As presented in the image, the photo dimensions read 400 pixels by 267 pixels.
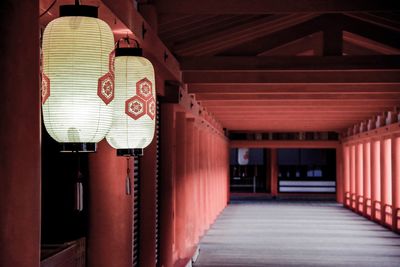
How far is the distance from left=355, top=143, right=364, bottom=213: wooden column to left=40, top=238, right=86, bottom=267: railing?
16.2 metres

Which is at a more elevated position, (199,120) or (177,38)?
(177,38)

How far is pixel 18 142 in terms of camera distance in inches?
106

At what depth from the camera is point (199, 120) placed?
41.5 feet

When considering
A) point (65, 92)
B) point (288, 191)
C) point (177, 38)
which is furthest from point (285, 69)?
point (288, 191)

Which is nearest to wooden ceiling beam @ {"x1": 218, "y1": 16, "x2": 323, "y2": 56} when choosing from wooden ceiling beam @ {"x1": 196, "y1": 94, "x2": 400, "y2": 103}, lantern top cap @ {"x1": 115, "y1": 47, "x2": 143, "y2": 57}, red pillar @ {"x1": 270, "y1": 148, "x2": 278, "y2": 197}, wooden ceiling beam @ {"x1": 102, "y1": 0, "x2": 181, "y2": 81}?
wooden ceiling beam @ {"x1": 102, "y1": 0, "x2": 181, "y2": 81}

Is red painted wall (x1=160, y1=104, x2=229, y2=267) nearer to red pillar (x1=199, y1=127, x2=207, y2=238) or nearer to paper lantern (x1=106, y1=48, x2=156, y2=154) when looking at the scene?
red pillar (x1=199, y1=127, x2=207, y2=238)

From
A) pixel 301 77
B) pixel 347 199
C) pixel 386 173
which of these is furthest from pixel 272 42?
pixel 347 199

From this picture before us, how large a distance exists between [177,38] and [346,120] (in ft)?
39.9

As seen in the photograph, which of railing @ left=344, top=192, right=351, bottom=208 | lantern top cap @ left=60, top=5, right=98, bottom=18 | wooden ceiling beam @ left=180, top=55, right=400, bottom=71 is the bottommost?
railing @ left=344, top=192, right=351, bottom=208

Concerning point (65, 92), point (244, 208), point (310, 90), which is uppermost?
point (310, 90)

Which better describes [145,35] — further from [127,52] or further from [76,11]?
[76,11]

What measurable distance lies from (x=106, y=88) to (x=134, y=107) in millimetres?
908

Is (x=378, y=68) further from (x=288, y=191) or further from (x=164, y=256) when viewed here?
(x=288, y=191)

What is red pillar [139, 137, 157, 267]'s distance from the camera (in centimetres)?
684
